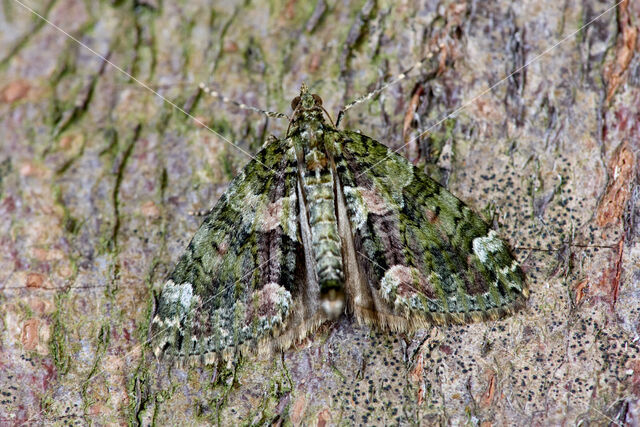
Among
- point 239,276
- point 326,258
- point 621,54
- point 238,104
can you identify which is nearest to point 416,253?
point 326,258

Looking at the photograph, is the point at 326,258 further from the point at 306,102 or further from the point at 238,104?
the point at 238,104

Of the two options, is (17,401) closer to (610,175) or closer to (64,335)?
(64,335)

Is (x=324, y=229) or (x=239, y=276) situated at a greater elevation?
(x=324, y=229)

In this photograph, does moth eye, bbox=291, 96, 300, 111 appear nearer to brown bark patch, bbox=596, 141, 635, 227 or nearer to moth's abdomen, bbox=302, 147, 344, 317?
moth's abdomen, bbox=302, 147, 344, 317

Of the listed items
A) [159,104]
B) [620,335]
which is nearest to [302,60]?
[159,104]

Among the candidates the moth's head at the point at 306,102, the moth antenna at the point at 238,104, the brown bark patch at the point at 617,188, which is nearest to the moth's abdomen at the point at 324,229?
the moth's head at the point at 306,102

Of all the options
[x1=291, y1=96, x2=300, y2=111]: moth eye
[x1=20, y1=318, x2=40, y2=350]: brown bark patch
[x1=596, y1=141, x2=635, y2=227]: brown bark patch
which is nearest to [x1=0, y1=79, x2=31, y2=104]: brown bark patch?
[x1=20, y1=318, x2=40, y2=350]: brown bark patch
